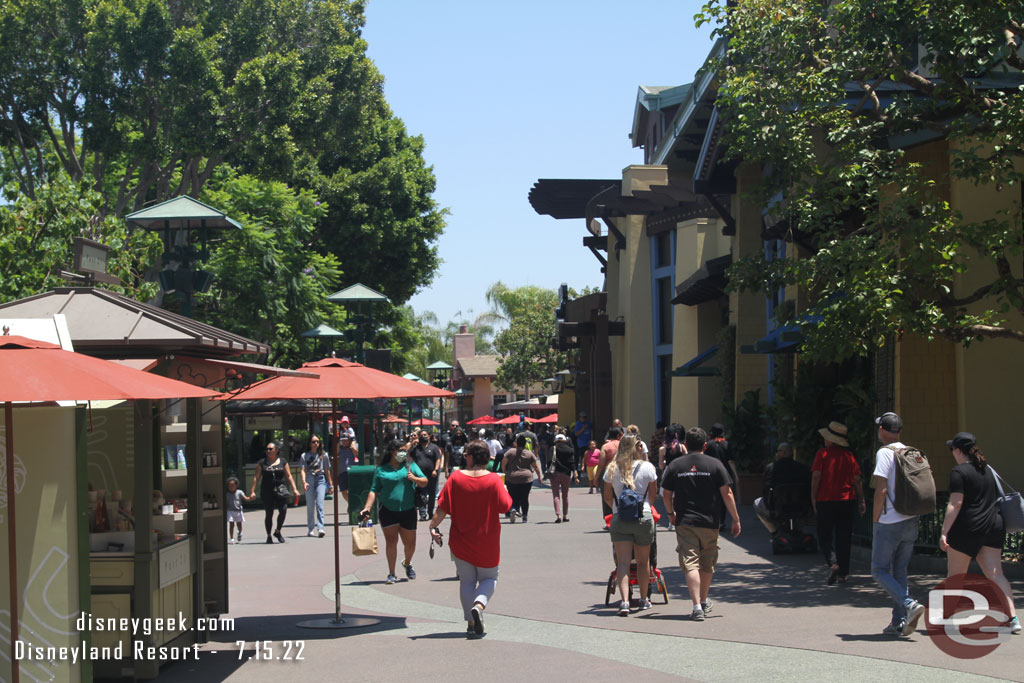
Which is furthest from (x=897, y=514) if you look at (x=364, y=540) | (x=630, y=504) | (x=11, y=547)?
(x=11, y=547)

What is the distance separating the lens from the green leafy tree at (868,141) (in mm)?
12234

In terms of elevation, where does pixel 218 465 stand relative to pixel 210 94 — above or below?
below

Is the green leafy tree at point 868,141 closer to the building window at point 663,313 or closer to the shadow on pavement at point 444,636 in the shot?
the shadow on pavement at point 444,636

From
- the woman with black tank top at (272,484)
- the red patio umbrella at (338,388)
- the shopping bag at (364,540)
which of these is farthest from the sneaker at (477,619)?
the woman with black tank top at (272,484)

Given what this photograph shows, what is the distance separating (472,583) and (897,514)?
11.8 ft

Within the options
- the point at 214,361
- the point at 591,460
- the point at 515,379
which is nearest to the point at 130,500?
the point at 214,361

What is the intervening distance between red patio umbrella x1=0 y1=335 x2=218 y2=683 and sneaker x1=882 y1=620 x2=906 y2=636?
5959 millimetres

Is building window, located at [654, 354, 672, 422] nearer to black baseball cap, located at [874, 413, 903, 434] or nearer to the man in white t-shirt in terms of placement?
black baseball cap, located at [874, 413, 903, 434]

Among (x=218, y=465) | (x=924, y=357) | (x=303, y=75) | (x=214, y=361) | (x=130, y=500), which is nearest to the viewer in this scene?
(x=130, y=500)

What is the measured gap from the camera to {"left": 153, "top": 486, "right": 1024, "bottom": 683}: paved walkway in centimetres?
851

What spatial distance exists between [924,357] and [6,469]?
1325cm

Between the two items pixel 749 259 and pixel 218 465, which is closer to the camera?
pixel 218 465

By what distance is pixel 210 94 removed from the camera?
2878 centimetres

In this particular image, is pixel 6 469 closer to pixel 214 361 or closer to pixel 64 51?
pixel 214 361
